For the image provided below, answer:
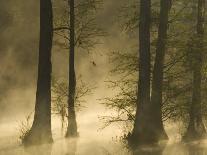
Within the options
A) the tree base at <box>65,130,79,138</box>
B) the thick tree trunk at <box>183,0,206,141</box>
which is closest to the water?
the tree base at <box>65,130,79,138</box>

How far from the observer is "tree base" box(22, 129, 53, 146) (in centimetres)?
2205

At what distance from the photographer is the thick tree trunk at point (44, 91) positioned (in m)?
22.3

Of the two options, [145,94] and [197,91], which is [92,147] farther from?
[197,91]

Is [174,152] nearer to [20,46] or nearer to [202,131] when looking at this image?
[202,131]

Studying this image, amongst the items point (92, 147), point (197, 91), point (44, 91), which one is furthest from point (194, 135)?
point (44, 91)

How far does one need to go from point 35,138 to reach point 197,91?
677cm

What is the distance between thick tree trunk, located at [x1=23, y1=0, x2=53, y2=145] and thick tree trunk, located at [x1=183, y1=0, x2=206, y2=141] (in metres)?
5.68

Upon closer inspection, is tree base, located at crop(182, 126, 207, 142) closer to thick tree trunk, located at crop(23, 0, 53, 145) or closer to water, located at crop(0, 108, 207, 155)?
water, located at crop(0, 108, 207, 155)

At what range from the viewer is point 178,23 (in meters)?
24.9

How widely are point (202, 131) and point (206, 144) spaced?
3464 millimetres

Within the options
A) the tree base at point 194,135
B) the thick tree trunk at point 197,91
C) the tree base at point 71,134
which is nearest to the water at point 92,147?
the tree base at point 71,134

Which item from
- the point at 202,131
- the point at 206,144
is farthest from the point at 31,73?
the point at 206,144

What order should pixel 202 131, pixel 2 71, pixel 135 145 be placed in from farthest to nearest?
pixel 2 71
pixel 202 131
pixel 135 145

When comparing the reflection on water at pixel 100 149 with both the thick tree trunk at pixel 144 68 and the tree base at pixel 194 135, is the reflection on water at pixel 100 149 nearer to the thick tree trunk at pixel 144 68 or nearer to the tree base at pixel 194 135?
the thick tree trunk at pixel 144 68
